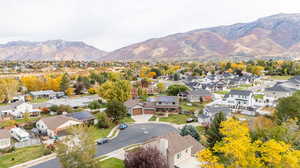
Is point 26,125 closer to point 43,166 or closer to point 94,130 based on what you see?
point 94,130

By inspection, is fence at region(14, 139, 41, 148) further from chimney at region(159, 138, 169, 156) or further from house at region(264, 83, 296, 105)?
house at region(264, 83, 296, 105)

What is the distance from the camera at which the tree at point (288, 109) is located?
1330 inches

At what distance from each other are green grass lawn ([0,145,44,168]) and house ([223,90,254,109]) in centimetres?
4833

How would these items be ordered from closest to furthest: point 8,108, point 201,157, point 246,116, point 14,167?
point 201,157
point 14,167
point 246,116
point 8,108

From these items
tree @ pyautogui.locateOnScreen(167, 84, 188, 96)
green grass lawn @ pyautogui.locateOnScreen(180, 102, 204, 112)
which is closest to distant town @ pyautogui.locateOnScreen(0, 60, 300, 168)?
tree @ pyautogui.locateOnScreen(167, 84, 188, 96)

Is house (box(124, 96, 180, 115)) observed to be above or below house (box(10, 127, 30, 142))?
above

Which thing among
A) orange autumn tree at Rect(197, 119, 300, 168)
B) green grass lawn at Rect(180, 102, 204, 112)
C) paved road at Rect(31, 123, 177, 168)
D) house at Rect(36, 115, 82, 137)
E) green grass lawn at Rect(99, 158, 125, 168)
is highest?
orange autumn tree at Rect(197, 119, 300, 168)

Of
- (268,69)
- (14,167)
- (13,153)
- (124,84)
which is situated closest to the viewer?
(14,167)

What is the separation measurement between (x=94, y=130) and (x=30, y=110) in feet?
73.0

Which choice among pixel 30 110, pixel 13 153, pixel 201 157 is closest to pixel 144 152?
pixel 201 157

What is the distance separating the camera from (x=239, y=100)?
175ft

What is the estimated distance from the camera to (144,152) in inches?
816

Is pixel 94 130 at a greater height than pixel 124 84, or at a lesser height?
lesser

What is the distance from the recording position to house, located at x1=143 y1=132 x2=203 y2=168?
22359 mm
